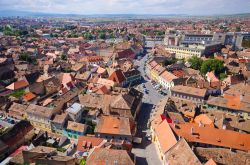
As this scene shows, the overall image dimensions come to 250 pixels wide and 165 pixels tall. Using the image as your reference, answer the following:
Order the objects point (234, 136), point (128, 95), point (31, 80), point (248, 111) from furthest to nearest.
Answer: point (31, 80) < point (128, 95) < point (248, 111) < point (234, 136)

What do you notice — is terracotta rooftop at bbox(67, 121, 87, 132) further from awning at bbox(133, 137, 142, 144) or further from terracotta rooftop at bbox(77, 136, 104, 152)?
awning at bbox(133, 137, 142, 144)

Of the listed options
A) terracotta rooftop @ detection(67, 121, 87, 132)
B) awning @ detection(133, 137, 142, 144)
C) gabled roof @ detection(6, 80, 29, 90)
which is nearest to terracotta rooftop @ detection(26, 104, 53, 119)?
terracotta rooftop @ detection(67, 121, 87, 132)

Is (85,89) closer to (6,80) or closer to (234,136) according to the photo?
(6,80)

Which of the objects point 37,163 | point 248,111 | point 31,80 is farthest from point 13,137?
point 248,111

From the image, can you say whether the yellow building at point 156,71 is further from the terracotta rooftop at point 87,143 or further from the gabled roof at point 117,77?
the terracotta rooftop at point 87,143

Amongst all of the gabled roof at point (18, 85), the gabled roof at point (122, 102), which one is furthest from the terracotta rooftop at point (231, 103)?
the gabled roof at point (18, 85)

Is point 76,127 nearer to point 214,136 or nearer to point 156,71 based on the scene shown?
point 214,136

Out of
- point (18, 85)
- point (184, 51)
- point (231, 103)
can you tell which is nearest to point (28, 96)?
point (18, 85)

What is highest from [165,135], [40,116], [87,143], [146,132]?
[165,135]
